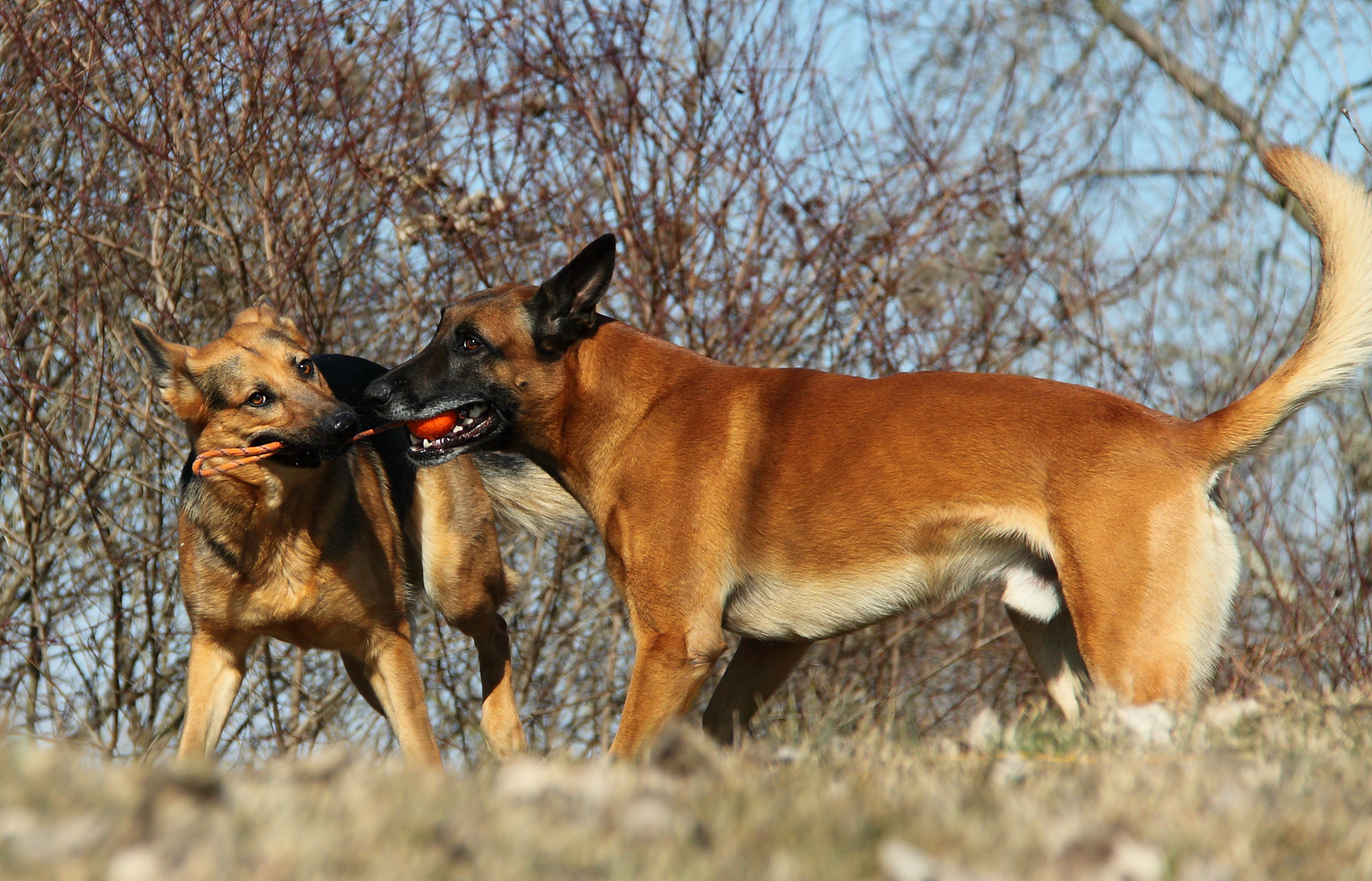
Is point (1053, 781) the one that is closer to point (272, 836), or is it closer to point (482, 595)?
point (272, 836)

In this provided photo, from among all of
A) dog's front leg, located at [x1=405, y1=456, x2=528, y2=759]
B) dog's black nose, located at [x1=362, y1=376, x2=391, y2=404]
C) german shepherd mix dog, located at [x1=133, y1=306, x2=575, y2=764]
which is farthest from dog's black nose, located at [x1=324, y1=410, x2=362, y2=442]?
dog's front leg, located at [x1=405, y1=456, x2=528, y2=759]

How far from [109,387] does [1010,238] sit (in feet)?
19.9

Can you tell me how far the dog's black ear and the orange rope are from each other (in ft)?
2.49

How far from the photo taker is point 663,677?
14.6ft

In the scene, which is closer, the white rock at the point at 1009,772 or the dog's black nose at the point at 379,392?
→ the white rock at the point at 1009,772

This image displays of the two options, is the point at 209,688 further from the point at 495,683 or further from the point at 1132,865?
the point at 1132,865

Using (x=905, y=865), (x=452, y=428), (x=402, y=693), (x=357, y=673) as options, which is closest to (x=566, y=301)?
(x=452, y=428)

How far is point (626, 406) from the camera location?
490 cm

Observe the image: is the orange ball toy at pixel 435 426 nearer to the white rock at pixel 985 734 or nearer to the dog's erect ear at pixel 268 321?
the dog's erect ear at pixel 268 321

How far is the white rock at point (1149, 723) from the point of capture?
3.12 metres

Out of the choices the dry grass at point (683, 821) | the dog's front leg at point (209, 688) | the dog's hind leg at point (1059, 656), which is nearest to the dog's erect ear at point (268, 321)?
the dog's front leg at point (209, 688)

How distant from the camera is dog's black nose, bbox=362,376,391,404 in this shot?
15.9ft

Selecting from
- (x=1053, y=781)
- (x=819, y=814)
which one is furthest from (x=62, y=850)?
(x=1053, y=781)

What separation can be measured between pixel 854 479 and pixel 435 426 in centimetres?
173
